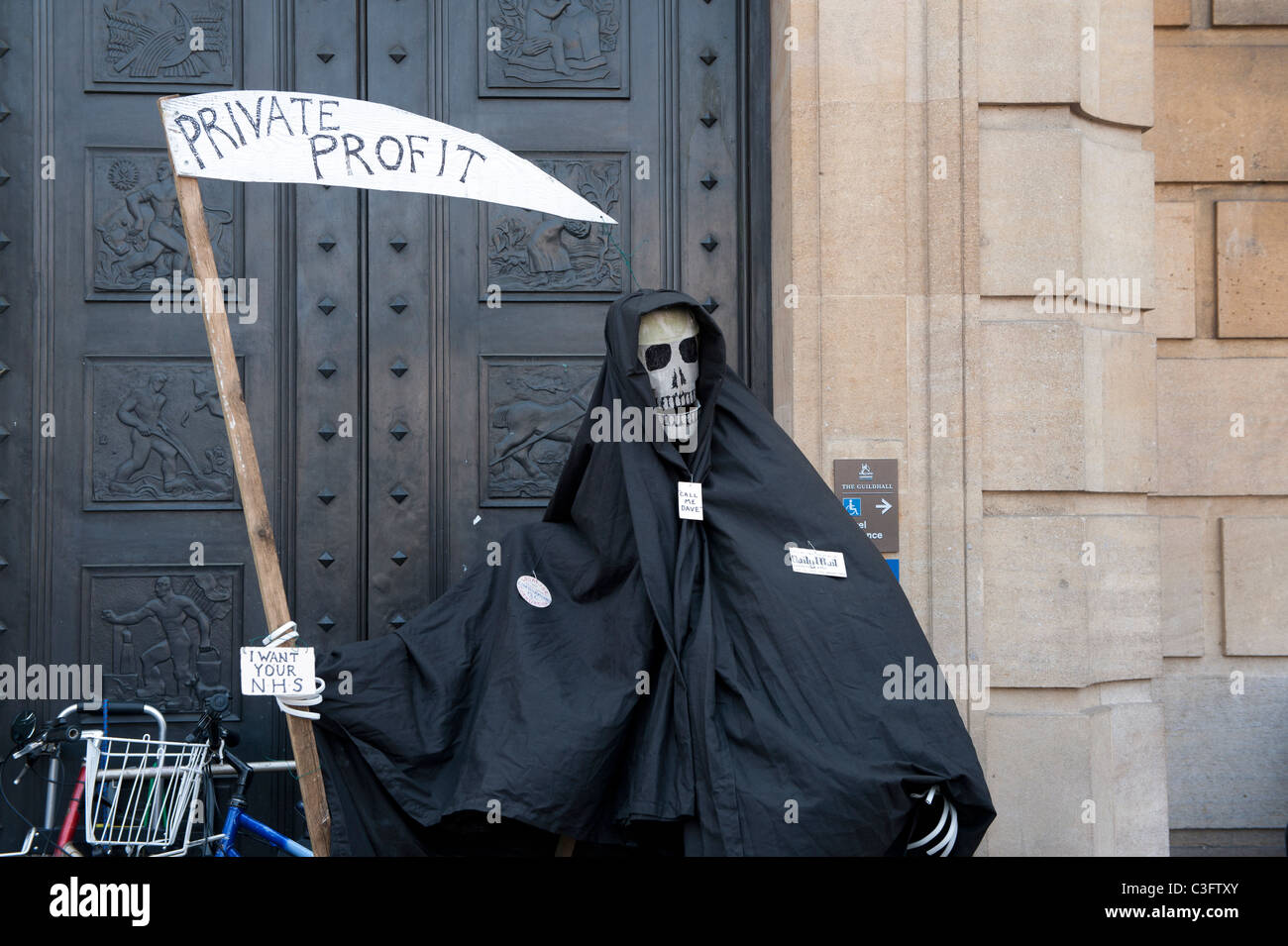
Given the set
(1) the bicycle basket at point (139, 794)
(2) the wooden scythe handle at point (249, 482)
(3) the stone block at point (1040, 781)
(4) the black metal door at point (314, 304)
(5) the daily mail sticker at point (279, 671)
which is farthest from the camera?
(4) the black metal door at point (314, 304)

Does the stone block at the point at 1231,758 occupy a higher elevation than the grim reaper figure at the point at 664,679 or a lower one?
lower

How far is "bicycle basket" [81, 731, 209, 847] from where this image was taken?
3.75 m

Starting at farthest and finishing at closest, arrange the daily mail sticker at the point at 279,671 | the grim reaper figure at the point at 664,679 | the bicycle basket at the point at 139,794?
the bicycle basket at the point at 139,794, the daily mail sticker at the point at 279,671, the grim reaper figure at the point at 664,679

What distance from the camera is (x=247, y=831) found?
3.95 metres

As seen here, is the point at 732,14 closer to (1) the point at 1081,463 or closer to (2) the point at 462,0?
(2) the point at 462,0

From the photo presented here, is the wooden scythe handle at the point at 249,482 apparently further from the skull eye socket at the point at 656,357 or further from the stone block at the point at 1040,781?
the stone block at the point at 1040,781

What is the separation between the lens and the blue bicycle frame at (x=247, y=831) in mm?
3820

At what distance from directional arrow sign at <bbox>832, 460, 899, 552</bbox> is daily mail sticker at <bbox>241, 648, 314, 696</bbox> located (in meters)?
2.21

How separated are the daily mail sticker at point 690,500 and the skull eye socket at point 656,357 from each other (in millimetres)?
393

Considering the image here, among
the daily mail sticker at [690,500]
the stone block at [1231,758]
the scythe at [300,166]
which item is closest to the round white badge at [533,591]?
the daily mail sticker at [690,500]

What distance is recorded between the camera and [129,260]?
15.4 feet

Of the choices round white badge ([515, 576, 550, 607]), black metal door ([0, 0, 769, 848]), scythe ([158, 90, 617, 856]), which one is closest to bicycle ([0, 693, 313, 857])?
black metal door ([0, 0, 769, 848])
